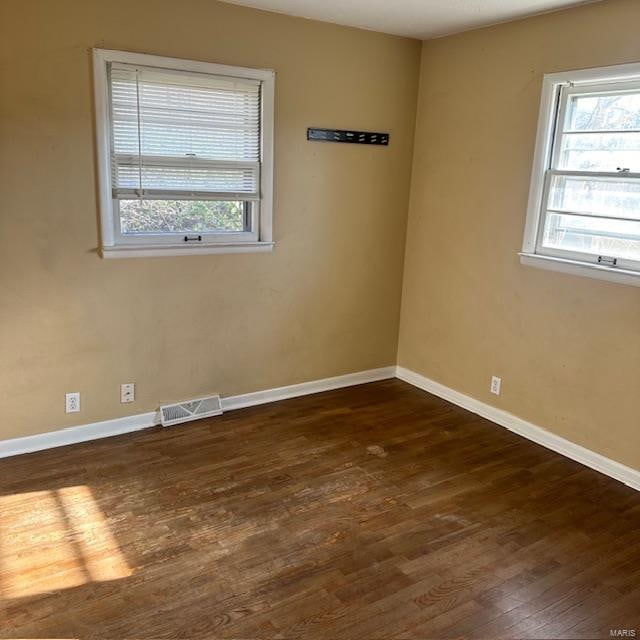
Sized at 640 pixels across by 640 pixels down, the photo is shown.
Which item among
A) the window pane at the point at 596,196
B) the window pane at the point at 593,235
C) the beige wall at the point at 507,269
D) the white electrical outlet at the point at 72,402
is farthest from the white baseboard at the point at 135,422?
the window pane at the point at 596,196

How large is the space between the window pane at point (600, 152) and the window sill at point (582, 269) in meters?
0.52

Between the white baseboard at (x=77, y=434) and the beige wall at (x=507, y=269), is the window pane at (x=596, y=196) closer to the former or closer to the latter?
the beige wall at (x=507, y=269)

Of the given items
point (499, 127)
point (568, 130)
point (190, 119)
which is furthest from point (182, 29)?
point (568, 130)

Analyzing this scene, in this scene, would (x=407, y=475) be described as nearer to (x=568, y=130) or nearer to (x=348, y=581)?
(x=348, y=581)

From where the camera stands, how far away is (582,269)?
320cm

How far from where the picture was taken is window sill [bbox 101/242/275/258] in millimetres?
3248

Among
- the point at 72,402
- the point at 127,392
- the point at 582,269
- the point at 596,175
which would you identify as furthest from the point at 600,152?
the point at 72,402

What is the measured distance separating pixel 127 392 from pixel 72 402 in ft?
1.04

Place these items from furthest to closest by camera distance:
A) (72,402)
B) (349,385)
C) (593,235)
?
(349,385)
(72,402)
(593,235)

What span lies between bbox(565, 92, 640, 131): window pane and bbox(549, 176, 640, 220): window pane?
0.94 feet

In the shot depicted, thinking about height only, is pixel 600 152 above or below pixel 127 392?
above

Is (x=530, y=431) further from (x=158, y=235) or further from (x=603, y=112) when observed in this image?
(x=158, y=235)

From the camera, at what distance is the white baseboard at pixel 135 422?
3.20 metres

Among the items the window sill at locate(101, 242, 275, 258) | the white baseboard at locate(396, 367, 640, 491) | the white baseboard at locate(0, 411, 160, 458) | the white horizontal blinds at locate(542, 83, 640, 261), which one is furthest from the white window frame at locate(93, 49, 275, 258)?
the white horizontal blinds at locate(542, 83, 640, 261)
